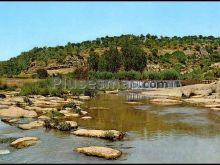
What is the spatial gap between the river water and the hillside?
73269 mm

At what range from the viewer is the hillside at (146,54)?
11919 centimetres

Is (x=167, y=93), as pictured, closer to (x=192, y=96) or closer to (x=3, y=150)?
(x=192, y=96)

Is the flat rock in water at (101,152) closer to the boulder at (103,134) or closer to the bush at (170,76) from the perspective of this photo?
the boulder at (103,134)

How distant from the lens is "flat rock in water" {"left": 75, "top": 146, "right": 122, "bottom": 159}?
20.7 meters

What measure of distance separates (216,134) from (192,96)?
31.5 metres

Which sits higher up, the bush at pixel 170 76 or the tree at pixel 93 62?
the tree at pixel 93 62

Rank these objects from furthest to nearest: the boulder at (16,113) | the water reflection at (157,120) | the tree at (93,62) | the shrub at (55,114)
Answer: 1. the tree at (93,62)
2. the boulder at (16,113)
3. the shrub at (55,114)
4. the water reflection at (157,120)

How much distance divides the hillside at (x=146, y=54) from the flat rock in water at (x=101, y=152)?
87287 millimetres

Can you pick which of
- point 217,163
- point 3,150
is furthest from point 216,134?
point 3,150

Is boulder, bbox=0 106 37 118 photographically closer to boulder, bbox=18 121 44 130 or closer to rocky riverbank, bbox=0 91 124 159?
rocky riverbank, bbox=0 91 124 159

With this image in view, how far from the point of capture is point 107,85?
272ft

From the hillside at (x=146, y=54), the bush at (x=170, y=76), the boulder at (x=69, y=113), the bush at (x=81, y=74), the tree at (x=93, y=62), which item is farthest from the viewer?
the hillside at (x=146, y=54)

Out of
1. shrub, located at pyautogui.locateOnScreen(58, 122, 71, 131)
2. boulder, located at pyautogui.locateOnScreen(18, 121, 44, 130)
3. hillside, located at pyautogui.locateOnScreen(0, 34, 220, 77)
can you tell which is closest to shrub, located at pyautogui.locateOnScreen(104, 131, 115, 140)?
shrub, located at pyautogui.locateOnScreen(58, 122, 71, 131)

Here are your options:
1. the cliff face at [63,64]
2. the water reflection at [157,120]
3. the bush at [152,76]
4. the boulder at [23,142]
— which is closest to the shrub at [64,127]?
the water reflection at [157,120]
